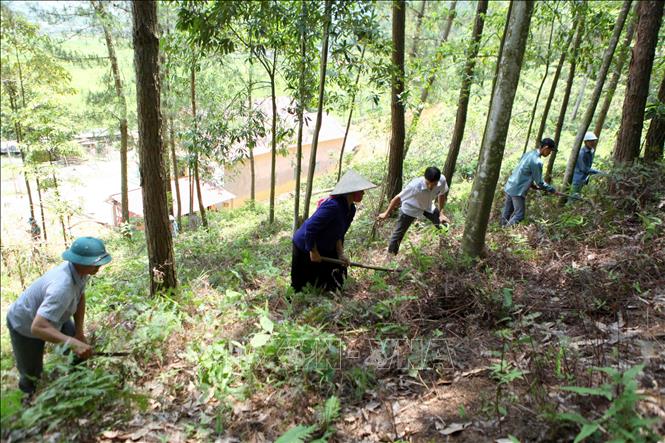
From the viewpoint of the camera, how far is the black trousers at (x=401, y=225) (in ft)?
22.6

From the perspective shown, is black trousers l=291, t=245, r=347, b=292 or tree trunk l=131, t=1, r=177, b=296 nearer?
tree trunk l=131, t=1, r=177, b=296

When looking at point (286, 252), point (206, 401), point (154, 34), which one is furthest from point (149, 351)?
→ point (286, 252)

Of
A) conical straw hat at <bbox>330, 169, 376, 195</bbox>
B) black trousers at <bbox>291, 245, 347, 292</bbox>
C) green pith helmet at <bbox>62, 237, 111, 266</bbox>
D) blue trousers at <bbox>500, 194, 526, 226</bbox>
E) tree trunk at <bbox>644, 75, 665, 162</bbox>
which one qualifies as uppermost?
tree trunk at <bbox>644, 75, 665, 162</bbox>

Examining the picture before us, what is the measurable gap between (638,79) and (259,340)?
7008 mm

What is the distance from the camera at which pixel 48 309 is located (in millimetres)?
3203

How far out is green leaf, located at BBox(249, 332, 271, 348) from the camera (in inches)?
157

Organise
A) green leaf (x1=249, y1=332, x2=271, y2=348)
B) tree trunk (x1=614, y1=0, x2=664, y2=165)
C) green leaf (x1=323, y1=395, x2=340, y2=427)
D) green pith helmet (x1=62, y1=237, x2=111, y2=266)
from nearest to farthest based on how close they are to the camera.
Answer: green leaf (x1=323, y1=395, x2=340, y2=427), green pith helmet (x1=62, y1=237, x2=111, y2=266), green leaf (x1=249, y1=332, x2=271, y2=348), tree trunk (x1=614, y1=0, x2=664, y2=165)

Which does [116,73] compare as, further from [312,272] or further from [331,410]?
[331,410]

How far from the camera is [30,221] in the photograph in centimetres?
1327

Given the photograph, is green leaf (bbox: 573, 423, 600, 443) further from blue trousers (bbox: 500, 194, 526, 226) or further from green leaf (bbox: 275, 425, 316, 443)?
blue trousers (bbox: 500, 194, 526, 226)

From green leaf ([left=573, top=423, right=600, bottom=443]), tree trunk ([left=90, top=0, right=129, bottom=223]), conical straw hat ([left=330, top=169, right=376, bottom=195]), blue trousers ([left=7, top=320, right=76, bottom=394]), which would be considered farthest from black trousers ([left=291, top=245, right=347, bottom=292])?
tree trunk ([left=90, top=0, right=129, bottom=223])

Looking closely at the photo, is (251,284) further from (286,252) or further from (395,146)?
(395,146)

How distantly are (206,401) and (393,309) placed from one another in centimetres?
216

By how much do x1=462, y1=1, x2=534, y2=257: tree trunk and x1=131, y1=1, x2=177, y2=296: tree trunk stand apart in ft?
12.4
